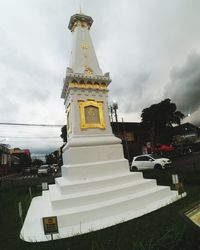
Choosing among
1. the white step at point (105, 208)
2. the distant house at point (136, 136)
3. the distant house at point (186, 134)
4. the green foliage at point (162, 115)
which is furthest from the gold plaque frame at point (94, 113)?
the distant house at point (186, 134)

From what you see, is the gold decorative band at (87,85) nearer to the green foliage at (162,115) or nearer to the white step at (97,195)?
the white step at (97,195)

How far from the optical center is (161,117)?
36438 mm

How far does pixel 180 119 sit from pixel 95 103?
33.4 metres

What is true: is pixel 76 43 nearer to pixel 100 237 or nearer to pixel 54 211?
pixel 54 211

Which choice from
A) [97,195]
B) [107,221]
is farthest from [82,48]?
[107,221]

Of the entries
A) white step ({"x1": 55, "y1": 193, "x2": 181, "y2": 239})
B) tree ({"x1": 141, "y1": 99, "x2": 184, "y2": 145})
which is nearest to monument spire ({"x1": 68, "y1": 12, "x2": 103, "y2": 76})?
white step ({"x1": 55, "y1": 193, "x2": 181, "y2": 239})

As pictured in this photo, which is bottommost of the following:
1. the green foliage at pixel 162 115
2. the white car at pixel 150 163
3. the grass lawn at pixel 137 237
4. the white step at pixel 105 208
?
the grass lawn at pixel 137 237

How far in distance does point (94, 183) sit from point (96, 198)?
0.71 metres

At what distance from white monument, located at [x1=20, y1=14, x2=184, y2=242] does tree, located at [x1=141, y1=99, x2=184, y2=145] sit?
95.1ft

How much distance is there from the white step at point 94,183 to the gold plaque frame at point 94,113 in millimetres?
2344

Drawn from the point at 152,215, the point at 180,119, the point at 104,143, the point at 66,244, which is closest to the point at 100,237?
the point at 66,244

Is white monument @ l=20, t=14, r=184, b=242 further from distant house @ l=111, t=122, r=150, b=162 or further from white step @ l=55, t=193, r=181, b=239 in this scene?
distant house @ l=111, t=122, r=150, b=162

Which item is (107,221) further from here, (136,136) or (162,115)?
(136,136)

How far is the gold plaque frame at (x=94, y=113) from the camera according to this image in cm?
824
